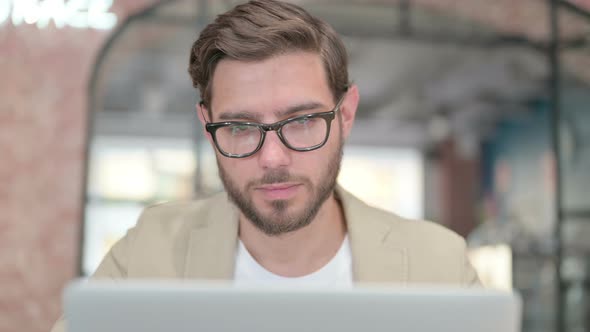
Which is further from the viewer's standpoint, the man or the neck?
the neck

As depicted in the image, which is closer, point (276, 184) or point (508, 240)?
point (276, 184)

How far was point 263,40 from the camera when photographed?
155cm

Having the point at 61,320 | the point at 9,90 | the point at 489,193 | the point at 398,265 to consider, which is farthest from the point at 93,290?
the point at 489,193

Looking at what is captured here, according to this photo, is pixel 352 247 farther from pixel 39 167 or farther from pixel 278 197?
pixel 39 167

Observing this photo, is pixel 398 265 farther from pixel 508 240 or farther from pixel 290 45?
pixel 508 240

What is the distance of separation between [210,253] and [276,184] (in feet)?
1.01

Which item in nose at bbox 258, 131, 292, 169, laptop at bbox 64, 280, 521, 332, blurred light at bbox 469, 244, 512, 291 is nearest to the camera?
laptop at bbox 64, 280, 521, 332

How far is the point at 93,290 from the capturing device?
749 millimetres

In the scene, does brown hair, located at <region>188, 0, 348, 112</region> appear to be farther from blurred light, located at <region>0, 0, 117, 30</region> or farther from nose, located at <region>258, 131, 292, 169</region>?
blurred light, located at <region>0, 0, 117, 30</region>

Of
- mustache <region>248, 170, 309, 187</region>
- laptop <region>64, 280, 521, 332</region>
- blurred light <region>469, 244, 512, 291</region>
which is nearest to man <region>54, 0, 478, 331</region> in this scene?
mustache <region>248, 170, 309, 187</region>

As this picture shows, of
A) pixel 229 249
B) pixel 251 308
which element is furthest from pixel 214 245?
pixel 251 308

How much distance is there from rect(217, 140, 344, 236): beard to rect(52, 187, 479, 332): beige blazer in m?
0.18

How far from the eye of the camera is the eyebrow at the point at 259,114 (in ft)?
4.89

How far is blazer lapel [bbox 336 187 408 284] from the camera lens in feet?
5.49
